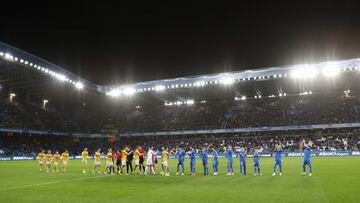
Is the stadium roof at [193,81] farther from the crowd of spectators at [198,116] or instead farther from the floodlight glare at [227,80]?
the crowd of spectators at [198,116]

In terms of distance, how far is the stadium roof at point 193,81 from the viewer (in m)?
51.2

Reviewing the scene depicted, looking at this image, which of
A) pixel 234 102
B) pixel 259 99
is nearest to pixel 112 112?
pixel 234 102

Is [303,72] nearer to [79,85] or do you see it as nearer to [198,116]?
[198,116]

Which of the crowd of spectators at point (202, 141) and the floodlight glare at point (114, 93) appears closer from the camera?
the crowd of spectators at point (202, 141)

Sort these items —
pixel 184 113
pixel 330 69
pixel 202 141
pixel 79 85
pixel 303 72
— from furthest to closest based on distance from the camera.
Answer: pixel 184 113 → pixel 202 141 → pixel 79 85 → pixel 303 72 → pixel 330 69

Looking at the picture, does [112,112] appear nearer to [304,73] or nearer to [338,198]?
[304,73]

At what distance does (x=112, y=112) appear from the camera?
87.2 meters

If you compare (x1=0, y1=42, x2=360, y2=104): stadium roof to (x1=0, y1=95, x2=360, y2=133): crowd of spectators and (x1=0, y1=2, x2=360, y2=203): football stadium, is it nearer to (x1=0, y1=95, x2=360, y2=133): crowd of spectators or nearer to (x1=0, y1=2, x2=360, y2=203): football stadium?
(x1=0, y1=2, x2=360, y2=203): football stadium

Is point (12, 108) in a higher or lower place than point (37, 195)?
higher

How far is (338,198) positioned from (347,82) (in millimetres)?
57305

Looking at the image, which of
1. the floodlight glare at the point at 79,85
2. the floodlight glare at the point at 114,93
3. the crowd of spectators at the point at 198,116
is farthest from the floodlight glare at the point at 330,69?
the floodlight glare at the point at 79,85

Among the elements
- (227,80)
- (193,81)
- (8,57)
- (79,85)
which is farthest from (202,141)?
(8,57)

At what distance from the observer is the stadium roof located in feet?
168

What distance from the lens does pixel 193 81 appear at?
202 ft
